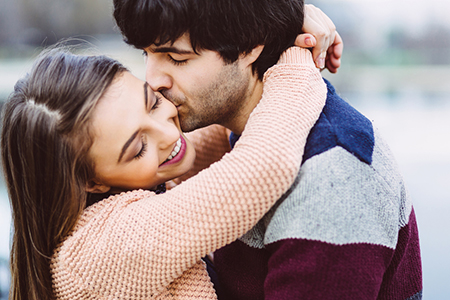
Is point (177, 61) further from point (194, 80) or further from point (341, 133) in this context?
point (341, 133)

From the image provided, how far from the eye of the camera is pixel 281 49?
106cm

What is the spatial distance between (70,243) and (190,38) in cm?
55

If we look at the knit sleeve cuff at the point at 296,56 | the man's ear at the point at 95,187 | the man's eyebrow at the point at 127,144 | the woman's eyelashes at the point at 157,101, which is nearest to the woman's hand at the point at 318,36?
the knit sleeve cuff at the point at 296,56

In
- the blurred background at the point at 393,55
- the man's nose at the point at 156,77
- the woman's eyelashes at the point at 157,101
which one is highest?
the man's nose at the point at 156,77

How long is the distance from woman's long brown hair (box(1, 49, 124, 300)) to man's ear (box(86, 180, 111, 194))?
4 centimetres

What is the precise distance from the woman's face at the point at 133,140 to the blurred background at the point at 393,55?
1297 millimetres

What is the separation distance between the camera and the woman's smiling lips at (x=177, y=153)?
3.20 feet

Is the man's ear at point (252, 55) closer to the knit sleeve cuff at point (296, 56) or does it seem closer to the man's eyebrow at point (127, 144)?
the knit sleeve cuff at point (296, 56)

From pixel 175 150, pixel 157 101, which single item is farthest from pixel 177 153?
pixel 157 101

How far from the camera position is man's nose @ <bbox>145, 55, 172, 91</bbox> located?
3.37 ft

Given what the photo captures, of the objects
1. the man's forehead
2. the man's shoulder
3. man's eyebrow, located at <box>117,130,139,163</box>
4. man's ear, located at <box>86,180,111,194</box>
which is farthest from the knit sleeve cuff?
man's ear, located at <box>86,180,111,194</box>

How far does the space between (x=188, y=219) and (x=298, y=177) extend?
0.23m

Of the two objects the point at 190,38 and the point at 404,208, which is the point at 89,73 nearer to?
the point at 190,38

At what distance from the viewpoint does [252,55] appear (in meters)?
1.08
